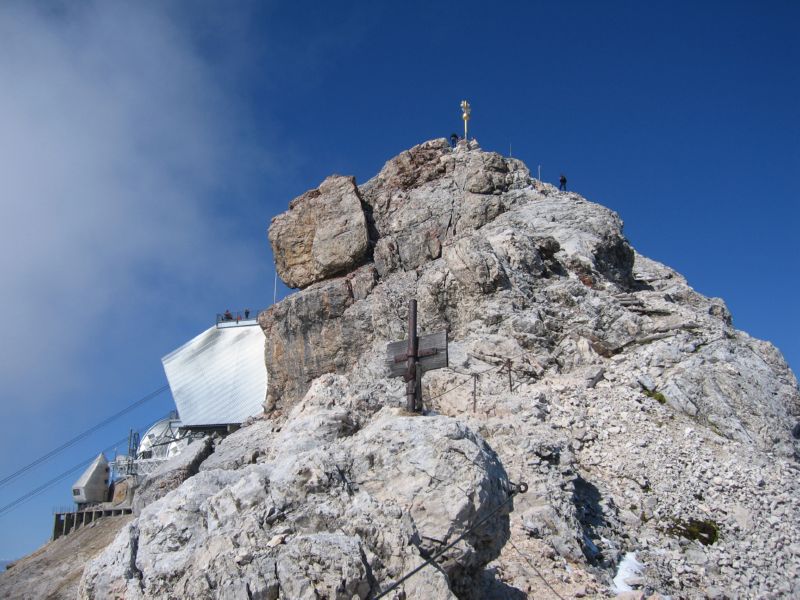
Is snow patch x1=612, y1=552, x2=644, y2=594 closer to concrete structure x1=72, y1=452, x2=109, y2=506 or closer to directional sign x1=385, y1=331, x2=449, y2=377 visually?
directional sign x1=385, y1=331, x2=449, y2=377

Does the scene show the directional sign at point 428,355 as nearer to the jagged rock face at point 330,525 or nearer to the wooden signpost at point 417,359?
the wooden signpost at point 417,359

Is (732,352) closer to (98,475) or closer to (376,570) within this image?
(376,570)

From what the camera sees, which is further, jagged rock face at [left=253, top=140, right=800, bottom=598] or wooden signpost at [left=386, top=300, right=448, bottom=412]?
jagged rock face at [left=253, top=140, right=800, bottom=598]

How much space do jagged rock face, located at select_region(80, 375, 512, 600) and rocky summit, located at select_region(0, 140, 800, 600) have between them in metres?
0.03

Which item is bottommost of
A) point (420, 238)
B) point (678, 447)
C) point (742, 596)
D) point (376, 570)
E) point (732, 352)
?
point (742, 596)

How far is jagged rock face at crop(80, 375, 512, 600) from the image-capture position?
7062mm

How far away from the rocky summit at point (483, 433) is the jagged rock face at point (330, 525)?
1.1 inches

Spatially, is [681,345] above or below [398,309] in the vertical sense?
below

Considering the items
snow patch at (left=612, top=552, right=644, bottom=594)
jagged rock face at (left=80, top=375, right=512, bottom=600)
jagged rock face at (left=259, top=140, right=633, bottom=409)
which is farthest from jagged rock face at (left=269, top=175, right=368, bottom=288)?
jagged rock face at (left=80, top=375, right=512, bottom=600)

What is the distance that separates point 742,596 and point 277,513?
1019 cm

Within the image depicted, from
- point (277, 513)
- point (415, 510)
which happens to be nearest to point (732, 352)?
point (415, 510)

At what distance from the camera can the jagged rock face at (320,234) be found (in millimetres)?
32594

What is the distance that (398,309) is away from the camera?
2750 centimetres

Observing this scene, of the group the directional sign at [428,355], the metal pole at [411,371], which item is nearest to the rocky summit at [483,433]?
the metal pole at [411,371]
